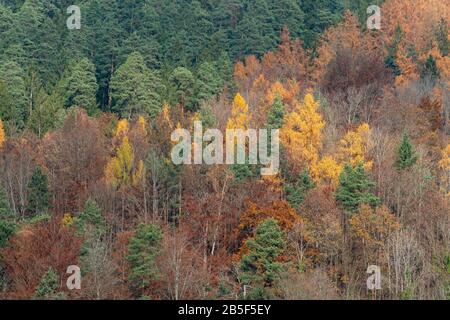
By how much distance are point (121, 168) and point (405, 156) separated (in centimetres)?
1313

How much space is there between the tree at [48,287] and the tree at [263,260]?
6644mm

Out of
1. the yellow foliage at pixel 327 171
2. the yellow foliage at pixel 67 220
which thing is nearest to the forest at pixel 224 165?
the yellow foliage at pixel 327 171

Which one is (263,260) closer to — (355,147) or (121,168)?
(355,147)

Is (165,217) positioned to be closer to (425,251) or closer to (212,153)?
(212,153)

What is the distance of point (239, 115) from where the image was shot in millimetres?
47031

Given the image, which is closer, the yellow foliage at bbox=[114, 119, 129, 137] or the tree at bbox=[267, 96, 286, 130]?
the tree at bbox=[267, 96, 286, 130]

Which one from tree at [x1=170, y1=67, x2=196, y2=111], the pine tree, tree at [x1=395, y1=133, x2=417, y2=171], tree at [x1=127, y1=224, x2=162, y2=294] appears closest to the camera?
tree at [x1=127, y1=224, x2=162, y2=294]

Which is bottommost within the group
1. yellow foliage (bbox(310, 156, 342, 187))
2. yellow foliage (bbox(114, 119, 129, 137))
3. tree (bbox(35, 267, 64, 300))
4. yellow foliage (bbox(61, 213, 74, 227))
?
tree (bbox(35, 267, 64, 300))

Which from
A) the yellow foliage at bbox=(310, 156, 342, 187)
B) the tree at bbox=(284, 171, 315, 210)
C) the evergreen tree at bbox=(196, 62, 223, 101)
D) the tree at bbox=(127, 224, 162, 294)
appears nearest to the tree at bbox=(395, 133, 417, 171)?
the yellow foliage at bbox=(310, 156, 342, 187)

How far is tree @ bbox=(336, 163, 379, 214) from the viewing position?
123 ft

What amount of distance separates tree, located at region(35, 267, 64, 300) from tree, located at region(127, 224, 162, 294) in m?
2.73

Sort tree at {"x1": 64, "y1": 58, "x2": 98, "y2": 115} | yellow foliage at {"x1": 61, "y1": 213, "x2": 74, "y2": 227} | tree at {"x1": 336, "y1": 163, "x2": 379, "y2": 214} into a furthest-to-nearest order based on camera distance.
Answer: tree at {"x1": 64, "y1": 58, "x2": 98, "y2": 115} < yellow foliage at {"x1": 61, "y1": 213, "x2": 74, "y2": 227} < tree at {"x1": 336, "y1": 163, "x2": 379, "y2": 214}

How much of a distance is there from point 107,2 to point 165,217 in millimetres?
29469

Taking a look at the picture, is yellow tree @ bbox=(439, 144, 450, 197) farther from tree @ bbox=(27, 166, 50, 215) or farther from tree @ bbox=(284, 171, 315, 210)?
tree @ bbox=(27, 166, 50, 215)
